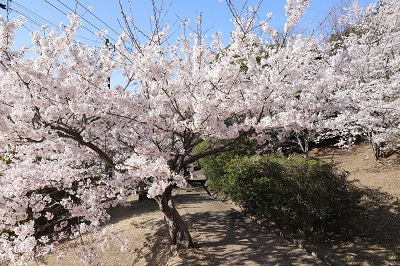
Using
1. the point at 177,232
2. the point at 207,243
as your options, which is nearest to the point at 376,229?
the point at 207,243

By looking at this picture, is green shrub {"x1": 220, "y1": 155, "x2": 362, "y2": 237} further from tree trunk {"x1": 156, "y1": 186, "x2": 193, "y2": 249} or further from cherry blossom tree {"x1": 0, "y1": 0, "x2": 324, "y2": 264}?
tree trunk {"x1": 156, "y1": 186, "x2": 193, "y2": 249}

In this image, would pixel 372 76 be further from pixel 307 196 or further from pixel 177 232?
pixel 177 232

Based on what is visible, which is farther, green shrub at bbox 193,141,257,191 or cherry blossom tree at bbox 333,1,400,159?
green shrub at bbox 193,141,257,191

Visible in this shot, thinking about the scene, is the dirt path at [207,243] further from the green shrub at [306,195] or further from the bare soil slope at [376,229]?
the bare soil slope at [376,229]

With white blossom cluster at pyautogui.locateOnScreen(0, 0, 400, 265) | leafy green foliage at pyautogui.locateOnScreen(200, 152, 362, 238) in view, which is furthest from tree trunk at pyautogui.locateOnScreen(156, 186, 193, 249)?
leafy green foliage at pyautogui.locateOnScreen(200, 152, 362, 238)

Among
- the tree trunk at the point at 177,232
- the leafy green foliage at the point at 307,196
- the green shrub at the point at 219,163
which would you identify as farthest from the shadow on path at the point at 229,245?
the green shrub at the point at 219,163

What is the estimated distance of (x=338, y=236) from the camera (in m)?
5.77

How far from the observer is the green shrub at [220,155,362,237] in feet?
18.1

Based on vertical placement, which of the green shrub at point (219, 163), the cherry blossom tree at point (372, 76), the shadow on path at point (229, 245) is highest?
the cherry blossom tree at point (372, 76)

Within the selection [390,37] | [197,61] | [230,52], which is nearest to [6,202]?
[197,61]

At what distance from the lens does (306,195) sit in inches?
219

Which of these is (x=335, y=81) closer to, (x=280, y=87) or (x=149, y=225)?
(x=280, y=87)

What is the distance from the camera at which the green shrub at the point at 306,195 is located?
552cm

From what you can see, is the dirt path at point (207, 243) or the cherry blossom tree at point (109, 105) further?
the dirt path at point (207, 243)
